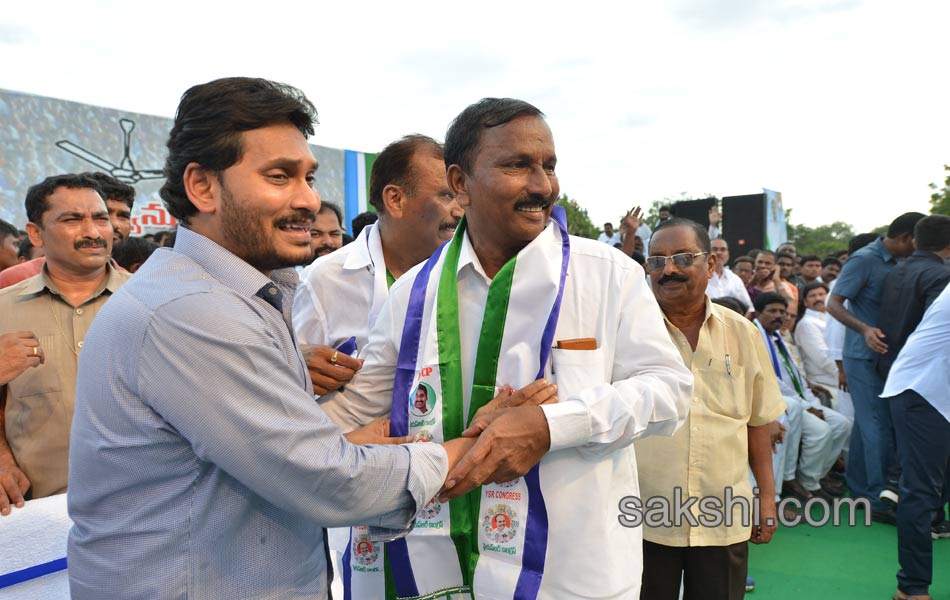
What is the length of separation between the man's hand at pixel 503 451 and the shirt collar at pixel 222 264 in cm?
64

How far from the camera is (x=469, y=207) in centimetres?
204

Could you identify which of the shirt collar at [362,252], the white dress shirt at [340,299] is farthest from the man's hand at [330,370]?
the shirt collar at [362,252]

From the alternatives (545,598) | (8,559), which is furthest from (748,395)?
(8,559)

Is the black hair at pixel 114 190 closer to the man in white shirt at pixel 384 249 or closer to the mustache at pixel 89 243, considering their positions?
the mustache at pixel 89 243

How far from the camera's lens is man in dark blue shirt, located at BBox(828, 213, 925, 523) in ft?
18.4

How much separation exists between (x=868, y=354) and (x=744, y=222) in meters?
12.1

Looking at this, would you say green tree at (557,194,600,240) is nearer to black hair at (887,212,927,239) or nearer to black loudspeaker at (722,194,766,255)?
black loudspeaker at (722,194,766,255)

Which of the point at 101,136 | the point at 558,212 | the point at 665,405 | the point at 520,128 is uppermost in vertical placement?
the point at 101,136

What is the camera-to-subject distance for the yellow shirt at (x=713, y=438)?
2691mm

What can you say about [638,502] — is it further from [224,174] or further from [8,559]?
[8,559]

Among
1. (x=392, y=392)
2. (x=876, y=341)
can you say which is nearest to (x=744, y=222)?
(x=876, y=341)

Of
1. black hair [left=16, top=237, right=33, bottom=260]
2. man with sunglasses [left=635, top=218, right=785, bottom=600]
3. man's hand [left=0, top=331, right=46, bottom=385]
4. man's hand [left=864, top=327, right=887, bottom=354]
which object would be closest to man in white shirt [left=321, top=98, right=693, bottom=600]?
man with sunglasses [left=635, top=218, right=785, bottom=600]

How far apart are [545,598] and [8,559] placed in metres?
2.10

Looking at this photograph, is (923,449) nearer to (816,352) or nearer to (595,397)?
(816,352)
